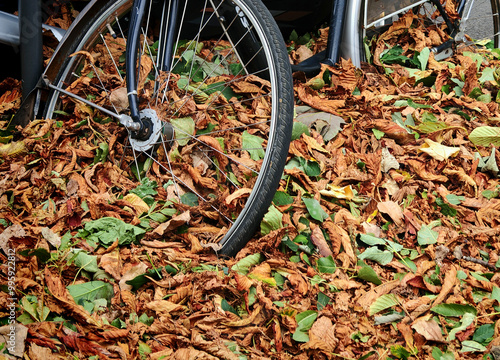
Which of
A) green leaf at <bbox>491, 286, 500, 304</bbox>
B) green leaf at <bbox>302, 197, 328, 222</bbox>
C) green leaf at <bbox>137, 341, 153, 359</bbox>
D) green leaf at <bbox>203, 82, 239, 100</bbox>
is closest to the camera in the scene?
green leaf at <bbox>137, 341, 153, 359</bbox>

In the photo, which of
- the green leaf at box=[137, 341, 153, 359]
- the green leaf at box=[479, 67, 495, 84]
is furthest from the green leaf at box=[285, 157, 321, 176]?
the green leaf at box=[479, 67, 495, 84]

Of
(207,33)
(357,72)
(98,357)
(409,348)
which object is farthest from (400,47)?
(98,357)

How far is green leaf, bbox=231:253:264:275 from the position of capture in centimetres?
164

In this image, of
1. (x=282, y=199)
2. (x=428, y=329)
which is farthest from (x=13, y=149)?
(x=428, y=329)

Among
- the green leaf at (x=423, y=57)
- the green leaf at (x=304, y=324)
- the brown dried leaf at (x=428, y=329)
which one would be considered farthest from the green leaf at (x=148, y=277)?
the green leaf at (x=423, y=57)

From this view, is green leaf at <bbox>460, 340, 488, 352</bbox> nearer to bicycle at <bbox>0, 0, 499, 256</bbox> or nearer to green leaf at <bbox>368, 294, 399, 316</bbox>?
green leaf at <bbox>368, 294, 399, 316</bbox>

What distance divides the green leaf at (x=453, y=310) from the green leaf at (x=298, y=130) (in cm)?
95

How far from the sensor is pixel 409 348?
1.44 m

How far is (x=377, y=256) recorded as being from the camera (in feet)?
5.67

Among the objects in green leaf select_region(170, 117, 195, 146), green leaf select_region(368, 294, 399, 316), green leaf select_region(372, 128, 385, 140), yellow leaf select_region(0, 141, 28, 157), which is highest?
green leaf select_region(170, 117, 195, 146)

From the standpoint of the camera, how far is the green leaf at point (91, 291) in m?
1.54

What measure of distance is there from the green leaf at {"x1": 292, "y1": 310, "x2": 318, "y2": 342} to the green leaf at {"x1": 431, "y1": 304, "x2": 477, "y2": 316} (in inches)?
16.2

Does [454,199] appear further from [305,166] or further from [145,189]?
[145,189]

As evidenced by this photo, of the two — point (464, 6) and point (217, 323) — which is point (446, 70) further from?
point (217, 323)
